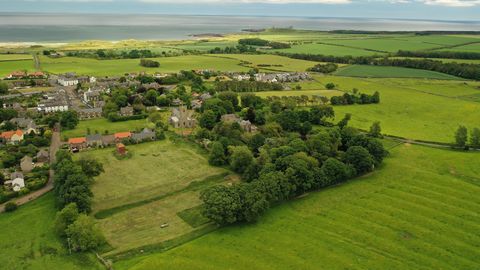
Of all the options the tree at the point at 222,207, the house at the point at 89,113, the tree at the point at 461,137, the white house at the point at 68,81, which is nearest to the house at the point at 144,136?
the house at the point at 89,113

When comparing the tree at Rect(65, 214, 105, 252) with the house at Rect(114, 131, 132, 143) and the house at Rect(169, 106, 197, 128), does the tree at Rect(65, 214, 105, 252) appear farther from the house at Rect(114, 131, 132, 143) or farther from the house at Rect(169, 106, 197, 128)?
the house at Rect(169, 106, 197, 128)

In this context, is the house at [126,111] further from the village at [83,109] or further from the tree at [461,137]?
the tree at [461,137]

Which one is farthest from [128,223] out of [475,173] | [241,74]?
[241,74]

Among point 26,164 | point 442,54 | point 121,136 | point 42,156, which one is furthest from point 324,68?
point 26,164

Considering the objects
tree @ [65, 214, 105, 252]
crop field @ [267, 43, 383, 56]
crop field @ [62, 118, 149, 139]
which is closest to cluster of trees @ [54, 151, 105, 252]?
tree @ [65, 214, 105, 252]

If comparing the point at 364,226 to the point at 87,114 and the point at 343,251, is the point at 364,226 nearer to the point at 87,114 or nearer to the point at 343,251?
the point at 343,251
